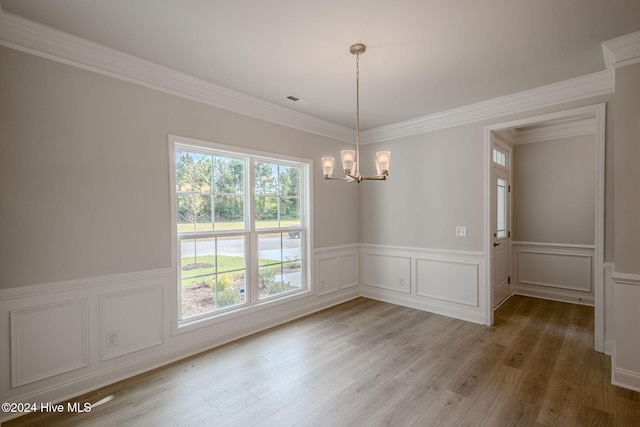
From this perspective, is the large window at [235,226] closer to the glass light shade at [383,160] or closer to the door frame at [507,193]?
the glass light shade at [383,160]

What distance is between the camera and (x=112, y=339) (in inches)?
102

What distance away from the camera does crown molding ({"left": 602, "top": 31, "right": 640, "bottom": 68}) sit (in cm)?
236

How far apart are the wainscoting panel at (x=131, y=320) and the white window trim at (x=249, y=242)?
146 millimetres

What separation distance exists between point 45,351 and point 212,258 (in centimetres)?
149

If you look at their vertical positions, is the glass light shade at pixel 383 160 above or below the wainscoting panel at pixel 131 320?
above

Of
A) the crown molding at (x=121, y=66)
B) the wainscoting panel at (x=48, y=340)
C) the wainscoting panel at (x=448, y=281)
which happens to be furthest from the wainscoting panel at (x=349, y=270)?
the wainscoting panel at (x=48, y=340)

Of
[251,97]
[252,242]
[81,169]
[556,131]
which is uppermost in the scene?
[251,97]

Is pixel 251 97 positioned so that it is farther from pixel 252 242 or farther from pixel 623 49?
pixel 623 49

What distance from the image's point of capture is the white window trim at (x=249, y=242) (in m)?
2.96

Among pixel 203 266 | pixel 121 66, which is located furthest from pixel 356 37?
pixel 203 266

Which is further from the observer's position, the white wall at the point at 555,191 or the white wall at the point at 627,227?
the white wall at the point at 555,191

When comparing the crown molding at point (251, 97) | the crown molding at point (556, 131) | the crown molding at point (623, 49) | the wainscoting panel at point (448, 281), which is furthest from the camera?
the crown molding at point (556, 131)

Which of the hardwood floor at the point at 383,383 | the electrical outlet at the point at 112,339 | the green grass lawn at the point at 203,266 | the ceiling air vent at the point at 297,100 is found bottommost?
the hardwood floor at the point at 383,383

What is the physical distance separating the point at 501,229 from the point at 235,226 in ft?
13.2
